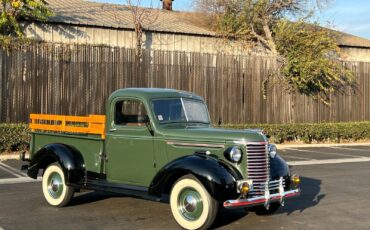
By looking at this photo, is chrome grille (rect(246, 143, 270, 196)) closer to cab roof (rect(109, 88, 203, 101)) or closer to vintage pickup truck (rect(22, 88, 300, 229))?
vintage pickup truck (rect(22, 88, 300, 229))

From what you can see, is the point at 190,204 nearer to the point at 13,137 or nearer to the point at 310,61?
the point at 13,137

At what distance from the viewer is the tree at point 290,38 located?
71.2 feet

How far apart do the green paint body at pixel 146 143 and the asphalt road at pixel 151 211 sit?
A: 61 cm

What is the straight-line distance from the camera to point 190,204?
6711 millimetres

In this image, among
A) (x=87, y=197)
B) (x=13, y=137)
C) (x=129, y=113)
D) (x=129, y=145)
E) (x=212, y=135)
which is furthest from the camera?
(x=13, y=137)

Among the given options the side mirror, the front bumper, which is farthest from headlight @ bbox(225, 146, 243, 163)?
the side mirror

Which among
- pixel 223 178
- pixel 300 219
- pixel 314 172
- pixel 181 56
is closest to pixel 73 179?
pixel 223 178

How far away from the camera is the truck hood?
6829mm

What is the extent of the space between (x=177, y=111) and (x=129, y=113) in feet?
2.46

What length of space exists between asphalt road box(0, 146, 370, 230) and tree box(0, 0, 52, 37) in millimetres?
7124

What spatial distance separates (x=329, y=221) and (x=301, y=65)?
49.0ft

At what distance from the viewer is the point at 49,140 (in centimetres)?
843

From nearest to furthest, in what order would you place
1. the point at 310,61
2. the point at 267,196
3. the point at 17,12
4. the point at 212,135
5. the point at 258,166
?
the point at 267,196 < the point at 258,166 < the point at 212,135 < the point at 17,12 < the point at 310,61

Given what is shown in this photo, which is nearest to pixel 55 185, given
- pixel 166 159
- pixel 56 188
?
pixel 56 188
